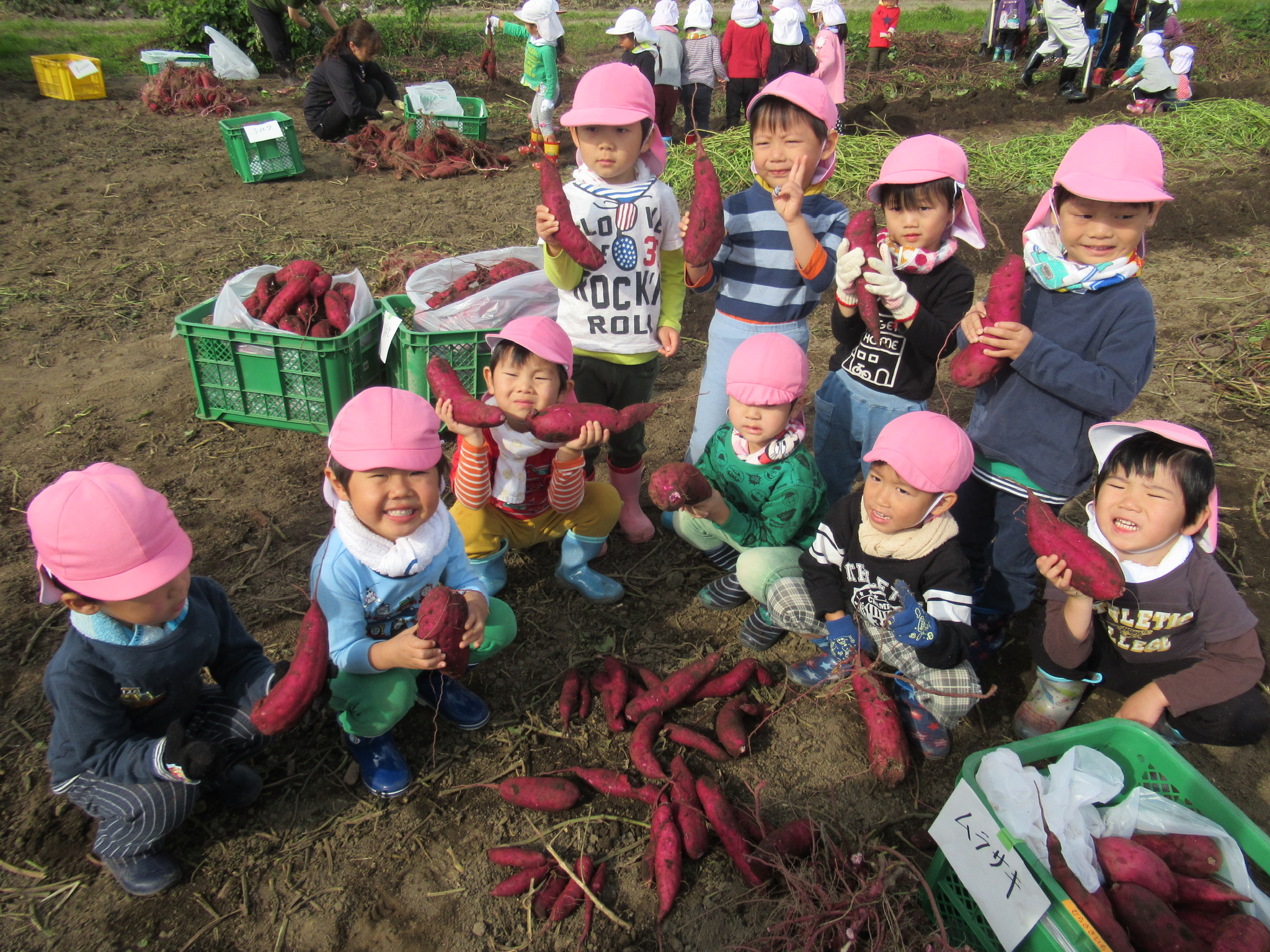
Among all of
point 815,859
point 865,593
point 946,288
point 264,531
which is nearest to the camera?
point 815,859

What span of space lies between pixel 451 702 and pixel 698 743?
2.92 feet

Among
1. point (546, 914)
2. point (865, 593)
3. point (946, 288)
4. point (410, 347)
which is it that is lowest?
point (546, 914)

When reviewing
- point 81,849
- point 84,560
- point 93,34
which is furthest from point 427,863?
point 93,34

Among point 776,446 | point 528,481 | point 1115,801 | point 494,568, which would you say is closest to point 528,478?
point 528,481

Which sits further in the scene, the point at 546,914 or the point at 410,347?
the point at 410,347

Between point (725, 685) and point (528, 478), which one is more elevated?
point (528, 478)

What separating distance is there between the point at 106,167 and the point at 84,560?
795cm

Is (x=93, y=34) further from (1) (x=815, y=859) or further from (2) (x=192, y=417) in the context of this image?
(1) (x=815, y=859)

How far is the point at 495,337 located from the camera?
294cm

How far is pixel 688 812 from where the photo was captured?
238cm

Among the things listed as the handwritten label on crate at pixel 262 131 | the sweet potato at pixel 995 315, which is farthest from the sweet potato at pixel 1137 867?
the handwritten label on crate at pixel 262 131

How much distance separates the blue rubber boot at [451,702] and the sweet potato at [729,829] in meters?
0.82

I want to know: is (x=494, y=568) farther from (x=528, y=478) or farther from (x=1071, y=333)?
(x=1071, y=333)

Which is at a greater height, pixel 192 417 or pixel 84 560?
pixel 84 560
